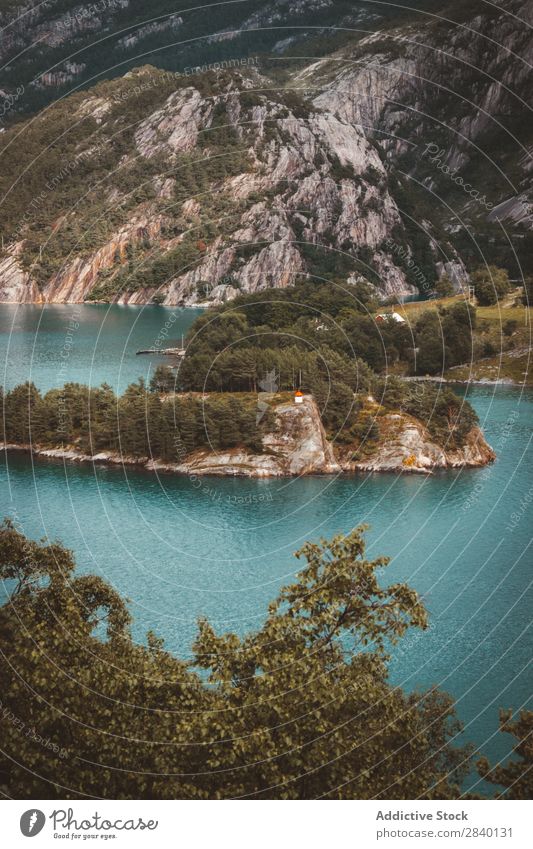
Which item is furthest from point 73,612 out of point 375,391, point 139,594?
point 375,391

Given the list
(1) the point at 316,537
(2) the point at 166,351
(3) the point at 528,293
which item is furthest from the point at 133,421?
(3) the point at 528,293

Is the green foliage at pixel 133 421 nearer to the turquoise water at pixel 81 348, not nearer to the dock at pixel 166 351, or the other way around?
the turquoise water at pixel 81 348

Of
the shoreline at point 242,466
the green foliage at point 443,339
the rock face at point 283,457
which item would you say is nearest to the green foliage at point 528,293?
the green foliage at point 443,339

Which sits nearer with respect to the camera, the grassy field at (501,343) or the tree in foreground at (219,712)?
the tree in foreground at (219,712)

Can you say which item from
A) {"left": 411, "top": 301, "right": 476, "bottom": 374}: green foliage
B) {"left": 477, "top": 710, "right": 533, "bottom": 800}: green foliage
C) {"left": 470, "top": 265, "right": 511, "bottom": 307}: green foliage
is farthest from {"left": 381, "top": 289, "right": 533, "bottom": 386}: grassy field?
{"left": 477, "top": 710, "right": 533, "bottom": 800}: green foliage

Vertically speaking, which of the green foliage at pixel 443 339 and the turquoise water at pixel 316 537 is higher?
the green foliage at pixel 443 339

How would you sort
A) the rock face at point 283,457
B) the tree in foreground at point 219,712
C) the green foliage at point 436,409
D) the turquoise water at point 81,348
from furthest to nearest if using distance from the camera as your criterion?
the turquoise water at point 81,348 < the green foliage at point 436,409 < the rock face at point 283,457 < the tree in foreground at point 219,712

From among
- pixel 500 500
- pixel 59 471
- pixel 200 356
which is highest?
pixel 200 356

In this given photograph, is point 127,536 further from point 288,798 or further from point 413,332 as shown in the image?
point 413,332
